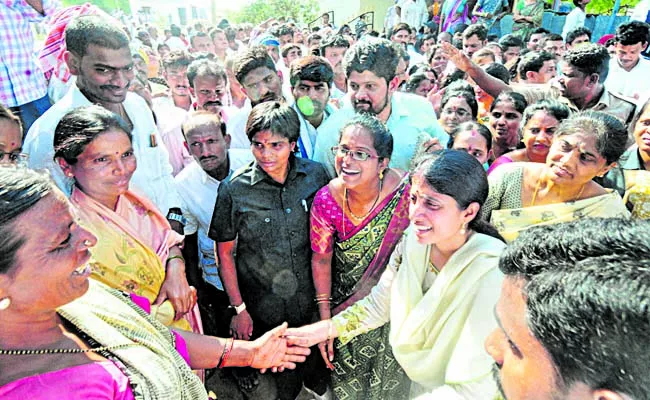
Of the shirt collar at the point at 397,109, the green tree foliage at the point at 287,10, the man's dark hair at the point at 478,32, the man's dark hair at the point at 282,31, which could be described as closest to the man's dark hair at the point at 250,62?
the shirt collar at the point at 397,109

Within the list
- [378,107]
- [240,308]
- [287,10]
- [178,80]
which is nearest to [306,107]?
[378,107]

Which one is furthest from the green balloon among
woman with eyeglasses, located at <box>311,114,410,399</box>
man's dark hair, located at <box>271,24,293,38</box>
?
man's dark hair, located at <box>271,24,293,38</box>

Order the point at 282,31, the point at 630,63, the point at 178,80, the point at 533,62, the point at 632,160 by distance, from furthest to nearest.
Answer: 1. the point at 282,31
2. the point at 630,63
3. the point at 178,80
4. the point at 533,62
5. the point at 632,160

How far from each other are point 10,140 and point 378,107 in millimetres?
2119

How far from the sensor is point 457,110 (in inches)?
135

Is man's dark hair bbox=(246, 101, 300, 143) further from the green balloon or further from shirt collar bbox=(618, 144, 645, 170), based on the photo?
shirt collar bbox=(618, 144, 645, 170)

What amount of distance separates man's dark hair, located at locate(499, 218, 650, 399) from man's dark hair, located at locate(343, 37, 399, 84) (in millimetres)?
2055

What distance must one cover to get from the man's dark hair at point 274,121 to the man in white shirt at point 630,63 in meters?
4.42

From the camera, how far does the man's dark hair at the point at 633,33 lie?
4781mm

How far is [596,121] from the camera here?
1.95 meters

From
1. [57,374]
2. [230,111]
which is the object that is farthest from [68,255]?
[230,111]

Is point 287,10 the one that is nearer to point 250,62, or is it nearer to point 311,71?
point 250,62

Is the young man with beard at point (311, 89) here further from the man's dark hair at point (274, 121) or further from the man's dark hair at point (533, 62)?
the man's dark hair at point (533, 62)

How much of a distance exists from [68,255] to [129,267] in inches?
26.1
